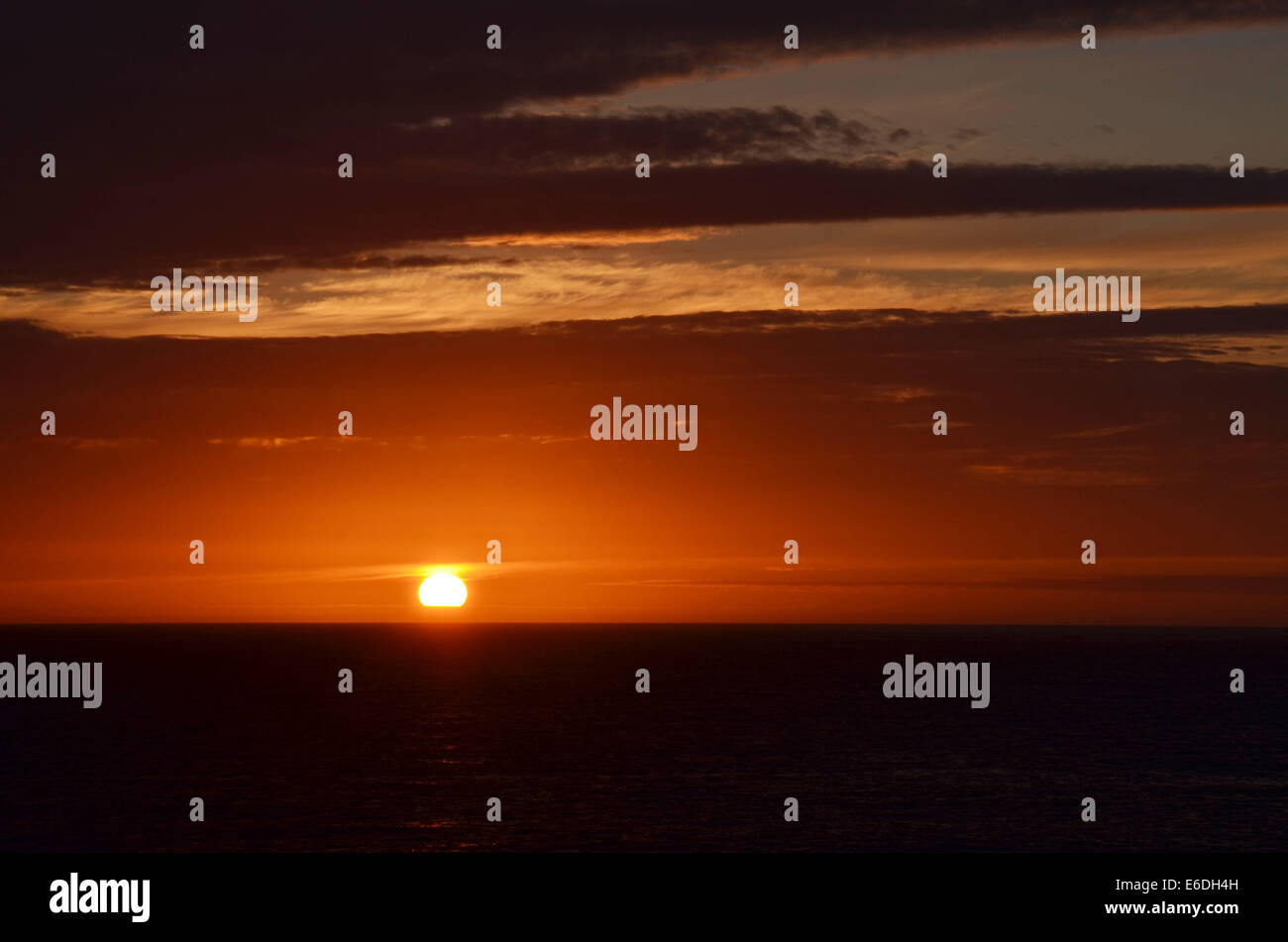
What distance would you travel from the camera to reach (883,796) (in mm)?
83250

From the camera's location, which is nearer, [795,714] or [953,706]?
[795,714]

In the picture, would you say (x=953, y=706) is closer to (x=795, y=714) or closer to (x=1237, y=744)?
(x=795, y=714)

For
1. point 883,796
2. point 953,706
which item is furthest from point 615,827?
point 953,706

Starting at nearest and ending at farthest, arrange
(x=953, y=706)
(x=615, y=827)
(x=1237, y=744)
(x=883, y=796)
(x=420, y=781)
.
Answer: (x=615, y=827) → (x=883, y=796) → (x=420, y=781) → (x=1237, y=744) → (x=953, y=706)
